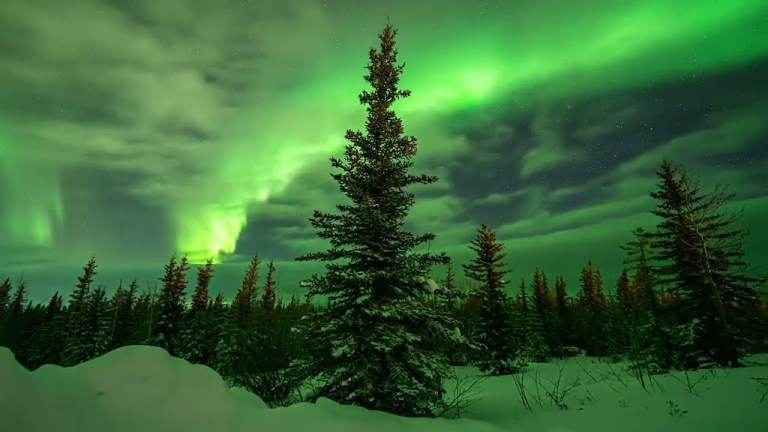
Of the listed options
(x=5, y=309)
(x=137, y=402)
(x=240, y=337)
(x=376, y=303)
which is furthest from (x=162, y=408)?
(x=5, y=309)

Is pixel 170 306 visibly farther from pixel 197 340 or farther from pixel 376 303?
pixel 376 303

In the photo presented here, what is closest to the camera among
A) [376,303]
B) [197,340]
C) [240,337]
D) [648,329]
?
[376,303]

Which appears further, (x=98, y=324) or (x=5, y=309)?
(x=5, y=309)

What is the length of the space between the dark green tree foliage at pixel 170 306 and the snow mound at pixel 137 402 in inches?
1435

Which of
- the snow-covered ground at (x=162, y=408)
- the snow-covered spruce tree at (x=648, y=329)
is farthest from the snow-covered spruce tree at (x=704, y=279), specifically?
the snow-covered ground at (x=162, y=408)

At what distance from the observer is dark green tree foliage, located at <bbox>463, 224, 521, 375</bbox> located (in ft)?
84.7

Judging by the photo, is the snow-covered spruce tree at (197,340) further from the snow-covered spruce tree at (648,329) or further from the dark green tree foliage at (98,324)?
the snow-covered spruce tree at (648,329)

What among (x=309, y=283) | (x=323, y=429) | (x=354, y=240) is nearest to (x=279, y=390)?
(x=309, y=283)

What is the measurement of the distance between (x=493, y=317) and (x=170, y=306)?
32.7 m

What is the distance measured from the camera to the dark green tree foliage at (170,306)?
3518 cm

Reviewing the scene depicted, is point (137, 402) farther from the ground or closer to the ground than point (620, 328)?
closer to the ground

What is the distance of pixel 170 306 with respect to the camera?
37438 millimetres

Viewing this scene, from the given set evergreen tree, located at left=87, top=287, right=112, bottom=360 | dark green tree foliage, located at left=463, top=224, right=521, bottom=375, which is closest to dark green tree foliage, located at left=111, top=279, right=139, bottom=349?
evergreen tree, located at left=87, top=287, right=112, bottom=360

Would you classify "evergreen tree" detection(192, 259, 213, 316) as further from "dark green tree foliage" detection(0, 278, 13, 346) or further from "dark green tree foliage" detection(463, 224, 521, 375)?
"dark green tree foliage" detection(463, 224, 521, 375)
